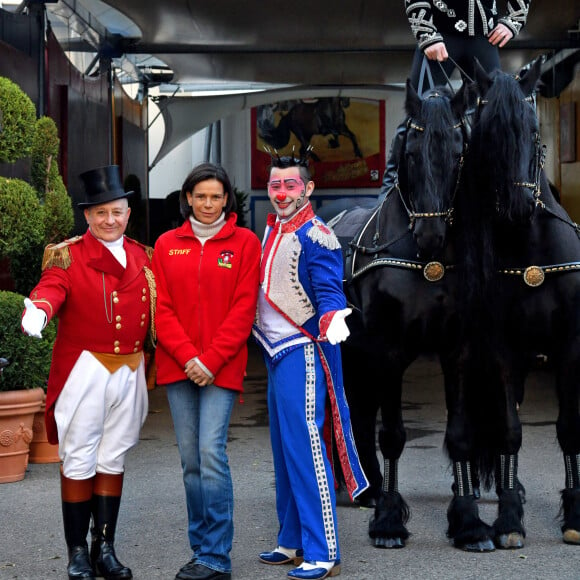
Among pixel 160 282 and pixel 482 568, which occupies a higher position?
pixel 160 282

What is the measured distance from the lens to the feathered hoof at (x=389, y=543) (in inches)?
210

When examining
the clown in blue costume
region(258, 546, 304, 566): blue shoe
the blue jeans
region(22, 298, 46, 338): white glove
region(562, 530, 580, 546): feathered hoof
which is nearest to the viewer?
region(22, 298, 46, 338): white glove

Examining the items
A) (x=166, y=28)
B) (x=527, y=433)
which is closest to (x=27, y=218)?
(x=527, y=433)

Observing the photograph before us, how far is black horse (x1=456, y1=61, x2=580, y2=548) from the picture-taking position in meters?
5.27

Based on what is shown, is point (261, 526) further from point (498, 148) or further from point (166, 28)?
point (166, 28)

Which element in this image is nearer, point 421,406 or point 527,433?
point 527,433

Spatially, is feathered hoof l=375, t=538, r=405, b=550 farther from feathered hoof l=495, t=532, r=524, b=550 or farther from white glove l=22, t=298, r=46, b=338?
white glove l=22, t=298, r=46, b=338

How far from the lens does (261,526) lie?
5777mm

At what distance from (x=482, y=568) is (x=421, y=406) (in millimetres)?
5252

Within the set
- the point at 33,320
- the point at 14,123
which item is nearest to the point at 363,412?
the point at 33,320

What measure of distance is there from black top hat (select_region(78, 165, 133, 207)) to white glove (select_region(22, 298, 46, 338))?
0.60m

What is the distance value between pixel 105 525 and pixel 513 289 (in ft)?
7.05

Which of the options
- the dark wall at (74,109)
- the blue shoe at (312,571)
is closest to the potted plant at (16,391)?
the dark wall at (74,109)

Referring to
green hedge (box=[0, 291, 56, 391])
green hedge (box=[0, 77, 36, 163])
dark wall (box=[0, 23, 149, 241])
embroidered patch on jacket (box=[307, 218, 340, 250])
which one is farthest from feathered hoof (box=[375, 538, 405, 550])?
dark wall (box=[0, 23, 149, 241])
